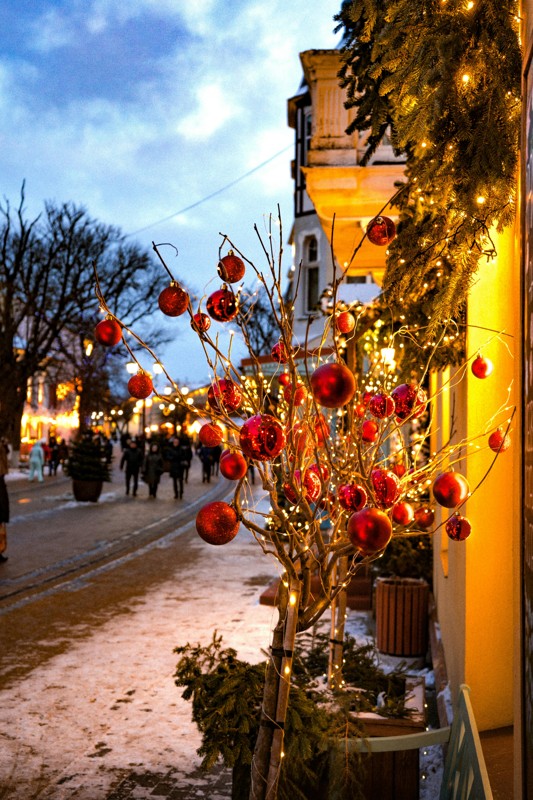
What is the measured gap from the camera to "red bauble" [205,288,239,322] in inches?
149

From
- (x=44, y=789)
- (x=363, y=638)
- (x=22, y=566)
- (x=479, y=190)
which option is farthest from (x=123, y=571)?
(x=479, y=190)

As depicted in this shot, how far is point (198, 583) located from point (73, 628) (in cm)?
330

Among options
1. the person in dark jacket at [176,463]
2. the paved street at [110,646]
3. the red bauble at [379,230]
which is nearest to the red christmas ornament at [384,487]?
the red bauble at [379,230]

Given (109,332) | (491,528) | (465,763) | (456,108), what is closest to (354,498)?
(465,763)

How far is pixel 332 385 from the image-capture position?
304cm

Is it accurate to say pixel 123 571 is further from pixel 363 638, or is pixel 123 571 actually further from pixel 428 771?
pixel 428 771

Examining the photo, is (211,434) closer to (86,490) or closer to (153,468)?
(86,490)

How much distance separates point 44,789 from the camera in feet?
17.5

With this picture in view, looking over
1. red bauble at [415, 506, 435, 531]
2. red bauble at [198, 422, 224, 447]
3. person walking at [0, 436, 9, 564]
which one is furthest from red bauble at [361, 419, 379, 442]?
person walking at [0, 436, 9, 564]

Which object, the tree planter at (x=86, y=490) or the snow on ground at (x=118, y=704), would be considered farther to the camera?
the tree planter at (x=86, y=490)

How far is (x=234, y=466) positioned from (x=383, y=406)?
772 mm

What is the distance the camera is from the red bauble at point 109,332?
3.68m

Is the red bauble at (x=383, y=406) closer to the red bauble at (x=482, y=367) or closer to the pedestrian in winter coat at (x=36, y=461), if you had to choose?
the red bauble at (x=482, y=367)

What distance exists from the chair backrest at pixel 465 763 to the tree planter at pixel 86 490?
21975 mm
